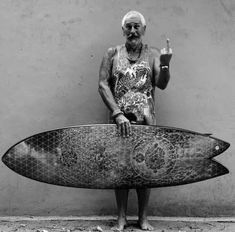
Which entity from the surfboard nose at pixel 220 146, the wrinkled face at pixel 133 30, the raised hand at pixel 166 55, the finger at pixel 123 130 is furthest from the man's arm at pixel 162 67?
the surfboard nose at pixel 220 146

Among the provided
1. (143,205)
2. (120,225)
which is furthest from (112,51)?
(120,225)

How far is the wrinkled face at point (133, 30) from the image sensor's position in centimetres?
411

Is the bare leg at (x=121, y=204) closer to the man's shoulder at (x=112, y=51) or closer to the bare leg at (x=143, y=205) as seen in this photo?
the bare leg at (x=143, y=205)

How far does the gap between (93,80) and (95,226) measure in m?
1.22

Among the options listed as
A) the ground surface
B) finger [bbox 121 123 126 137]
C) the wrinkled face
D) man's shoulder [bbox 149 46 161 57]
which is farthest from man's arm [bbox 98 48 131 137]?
the ground surface

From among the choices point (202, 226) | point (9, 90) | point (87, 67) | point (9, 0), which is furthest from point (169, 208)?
point (9, 0)

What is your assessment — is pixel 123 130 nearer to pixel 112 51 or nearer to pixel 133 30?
pixel 112 51

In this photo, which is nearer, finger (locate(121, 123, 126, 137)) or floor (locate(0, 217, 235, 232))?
finger (locate(121, 123, 126, 137))

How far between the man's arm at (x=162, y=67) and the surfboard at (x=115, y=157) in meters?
0.35

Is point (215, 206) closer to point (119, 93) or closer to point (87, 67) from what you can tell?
point (119, 93)

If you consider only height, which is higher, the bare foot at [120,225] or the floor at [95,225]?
the bare foot at [120,225]

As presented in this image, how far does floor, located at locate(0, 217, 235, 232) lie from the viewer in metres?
4.23

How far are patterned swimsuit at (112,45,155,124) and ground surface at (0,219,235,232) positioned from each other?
0.85 m

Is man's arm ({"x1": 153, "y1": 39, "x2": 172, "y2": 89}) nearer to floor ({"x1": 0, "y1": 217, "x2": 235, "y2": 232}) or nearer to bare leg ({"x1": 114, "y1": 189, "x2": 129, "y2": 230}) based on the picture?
bare leg ({"x1": 114, "y1": 189, "x2": 129, "y2": 230})
